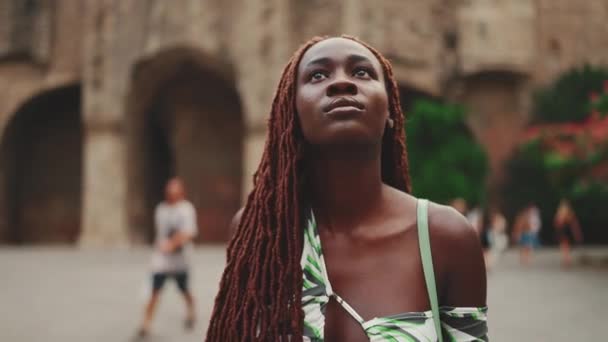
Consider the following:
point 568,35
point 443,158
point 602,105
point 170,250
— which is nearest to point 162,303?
point 170,250

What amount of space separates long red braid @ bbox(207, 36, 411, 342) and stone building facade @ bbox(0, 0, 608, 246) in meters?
18.1

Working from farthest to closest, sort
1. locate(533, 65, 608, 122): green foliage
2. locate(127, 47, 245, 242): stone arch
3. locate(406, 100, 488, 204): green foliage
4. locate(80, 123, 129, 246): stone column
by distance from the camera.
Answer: locate(127, 47, 245, 242): stone arch < locate(80, 123, 129, 246): stone column < locate(533, 65, 608, 122): green foliage < locate(406, 100, 488, 204): green foliage

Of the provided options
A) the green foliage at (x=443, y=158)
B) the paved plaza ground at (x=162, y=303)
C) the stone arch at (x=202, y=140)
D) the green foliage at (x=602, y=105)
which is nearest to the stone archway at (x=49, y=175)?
the stone arch at (x=202, y=140)

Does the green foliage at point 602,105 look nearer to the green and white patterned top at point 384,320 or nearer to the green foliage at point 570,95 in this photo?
the green foliage at point 570,95

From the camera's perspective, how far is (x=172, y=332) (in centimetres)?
643

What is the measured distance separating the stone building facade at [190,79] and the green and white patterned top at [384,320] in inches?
721

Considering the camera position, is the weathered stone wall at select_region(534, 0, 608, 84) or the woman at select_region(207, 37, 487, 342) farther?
the weathered stone wall at select_region(534, 0, 608, 84)

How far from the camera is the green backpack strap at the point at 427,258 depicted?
4.48ft

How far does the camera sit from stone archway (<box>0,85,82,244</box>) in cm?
2448

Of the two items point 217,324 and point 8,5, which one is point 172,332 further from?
point 8,5

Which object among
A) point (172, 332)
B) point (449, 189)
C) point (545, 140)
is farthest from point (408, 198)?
point (449, 189)

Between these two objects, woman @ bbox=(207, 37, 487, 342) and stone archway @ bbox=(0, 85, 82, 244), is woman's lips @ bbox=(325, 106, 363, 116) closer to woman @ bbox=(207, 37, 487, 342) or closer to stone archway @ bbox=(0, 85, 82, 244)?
woman @ bbox=(207, 37, 487, 342)

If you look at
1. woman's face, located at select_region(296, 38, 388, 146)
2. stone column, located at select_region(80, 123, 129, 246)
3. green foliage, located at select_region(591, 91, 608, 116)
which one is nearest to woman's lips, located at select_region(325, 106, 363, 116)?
woman's face, located at select_region(296, 38, 388, 146)

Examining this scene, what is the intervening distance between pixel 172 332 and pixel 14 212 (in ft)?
68.2
